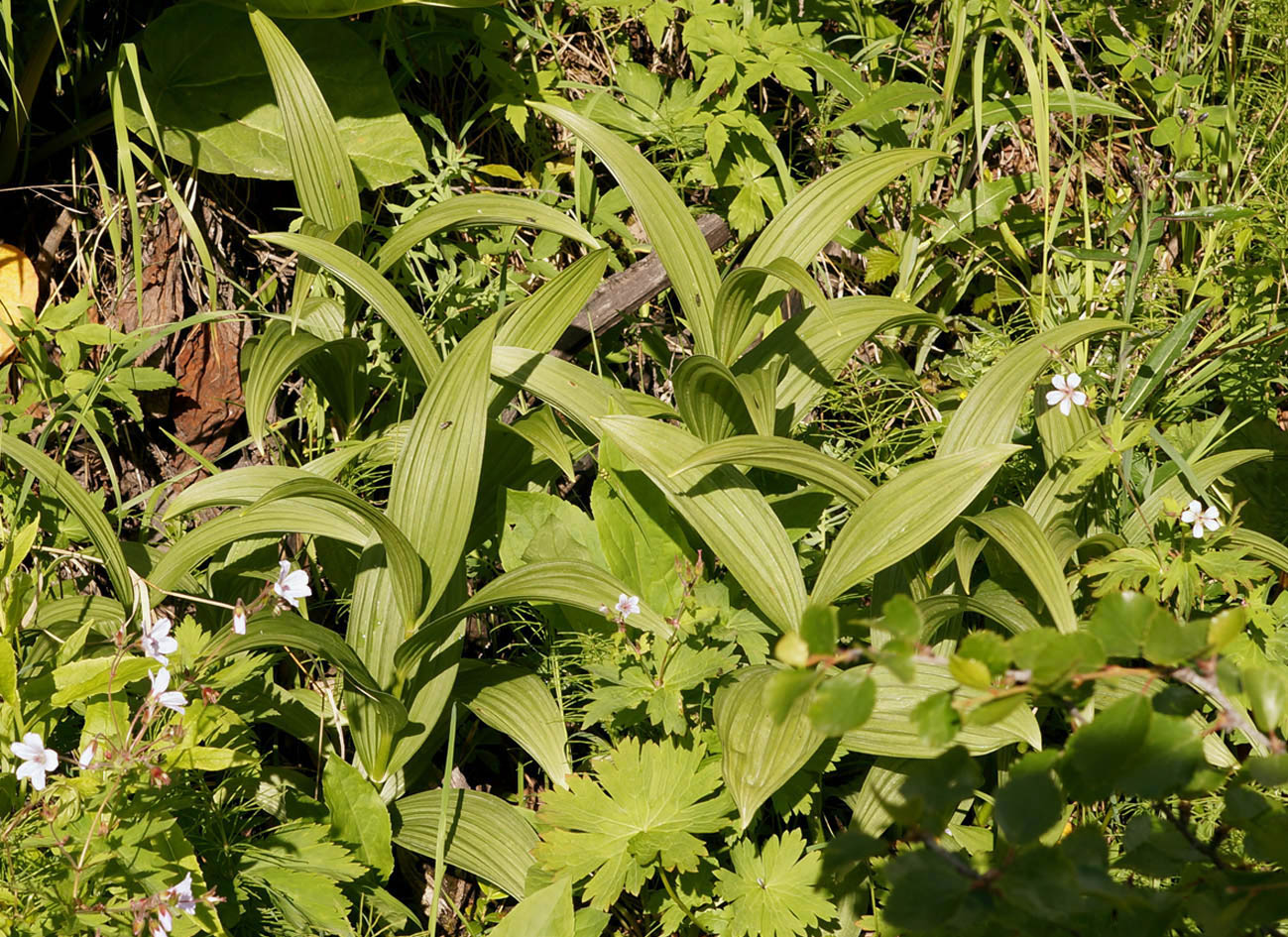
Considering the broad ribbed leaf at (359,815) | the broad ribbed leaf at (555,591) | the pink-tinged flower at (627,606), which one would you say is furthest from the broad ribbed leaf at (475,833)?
the pink-tinged flower at (627,606)

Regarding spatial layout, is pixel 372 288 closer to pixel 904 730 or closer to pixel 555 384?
pixel 555 384

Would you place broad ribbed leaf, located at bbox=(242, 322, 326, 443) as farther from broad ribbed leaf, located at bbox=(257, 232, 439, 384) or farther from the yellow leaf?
the yellow leaf

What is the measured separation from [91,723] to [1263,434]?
7.82 feet

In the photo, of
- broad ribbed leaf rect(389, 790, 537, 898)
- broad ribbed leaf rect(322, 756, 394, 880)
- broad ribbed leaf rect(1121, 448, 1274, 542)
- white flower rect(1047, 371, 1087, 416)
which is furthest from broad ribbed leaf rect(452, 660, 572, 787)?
broad ribbed leaf rect(1121, 448, 1274, 542)

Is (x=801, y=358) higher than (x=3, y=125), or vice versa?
(x=3, y=125)

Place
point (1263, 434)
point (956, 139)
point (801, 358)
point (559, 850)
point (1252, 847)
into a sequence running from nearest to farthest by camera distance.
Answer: point (1252, 847) → point (559, 850) → point (801, 358) → point (1263, 434) → point (956, 139)

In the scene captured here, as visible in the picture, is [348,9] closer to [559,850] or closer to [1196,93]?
[559,850]

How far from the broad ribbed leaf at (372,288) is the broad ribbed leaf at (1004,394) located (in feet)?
3.08

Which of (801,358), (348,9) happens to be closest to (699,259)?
(801,358)

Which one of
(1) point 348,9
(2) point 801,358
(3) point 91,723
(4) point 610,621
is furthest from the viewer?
(1) point 348,9

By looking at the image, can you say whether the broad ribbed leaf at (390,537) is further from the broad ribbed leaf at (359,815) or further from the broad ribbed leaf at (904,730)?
the broad ribbed leaf at (904,730)

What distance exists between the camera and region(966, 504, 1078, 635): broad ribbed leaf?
5.22 ft

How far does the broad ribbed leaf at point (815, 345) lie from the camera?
1935mm

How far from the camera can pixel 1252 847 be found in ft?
2.95
